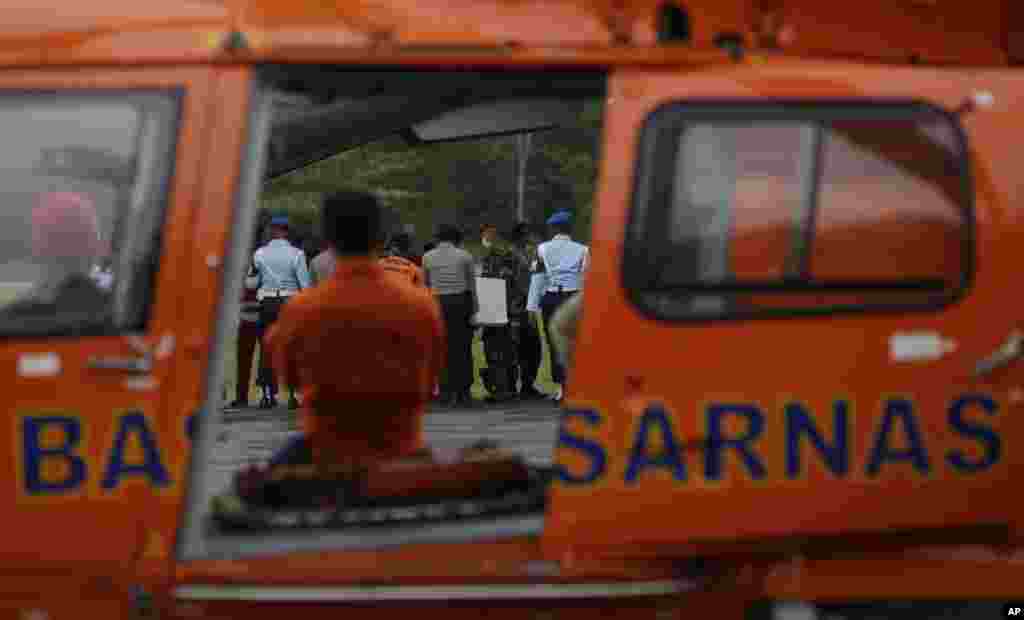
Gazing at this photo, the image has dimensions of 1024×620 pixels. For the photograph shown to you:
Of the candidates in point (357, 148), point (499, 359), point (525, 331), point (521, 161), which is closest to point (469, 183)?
point (521, 161)

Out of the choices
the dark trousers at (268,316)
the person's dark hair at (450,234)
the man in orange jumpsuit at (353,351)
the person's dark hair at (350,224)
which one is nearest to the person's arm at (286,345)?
the man in orange jumpsuit at (353,351)

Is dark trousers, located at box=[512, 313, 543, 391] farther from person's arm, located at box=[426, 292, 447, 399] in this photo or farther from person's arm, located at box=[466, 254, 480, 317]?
person's arm, located at box=[426, 292, 447, 399]

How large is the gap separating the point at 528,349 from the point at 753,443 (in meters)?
12.8

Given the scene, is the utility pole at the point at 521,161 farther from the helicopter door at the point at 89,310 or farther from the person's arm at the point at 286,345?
the helicopter door at the point at 89,310

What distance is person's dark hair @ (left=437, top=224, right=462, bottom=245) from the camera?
56.5 feet

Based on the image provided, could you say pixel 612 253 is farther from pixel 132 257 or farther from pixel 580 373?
pixel 132 257

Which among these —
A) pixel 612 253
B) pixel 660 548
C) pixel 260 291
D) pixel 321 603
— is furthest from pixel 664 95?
pixel 260 291

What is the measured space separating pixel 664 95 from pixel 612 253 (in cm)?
48

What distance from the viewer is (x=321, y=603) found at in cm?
570

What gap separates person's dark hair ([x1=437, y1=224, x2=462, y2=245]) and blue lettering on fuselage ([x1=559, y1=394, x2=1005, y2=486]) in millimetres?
11692

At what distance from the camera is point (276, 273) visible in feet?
54.8

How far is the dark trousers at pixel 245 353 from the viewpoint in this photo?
674 inches

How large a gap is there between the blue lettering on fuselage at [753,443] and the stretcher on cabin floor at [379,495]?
2.13 feet

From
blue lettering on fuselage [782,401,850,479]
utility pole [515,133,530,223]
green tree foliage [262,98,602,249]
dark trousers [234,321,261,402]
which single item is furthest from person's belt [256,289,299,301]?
utility pole [515,133,530,223]
